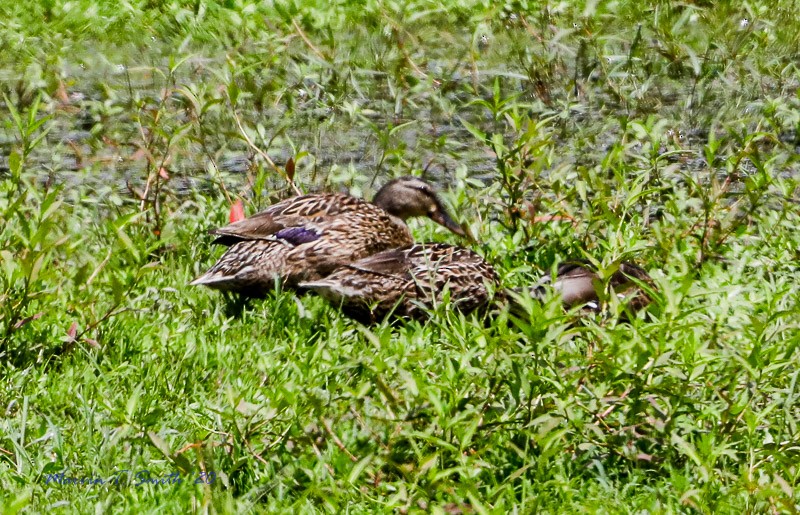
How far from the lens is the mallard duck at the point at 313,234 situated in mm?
6363

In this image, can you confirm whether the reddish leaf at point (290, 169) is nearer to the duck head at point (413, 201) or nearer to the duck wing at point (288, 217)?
the duck wing at point (288, 217)

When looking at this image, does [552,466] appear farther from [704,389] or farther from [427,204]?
[427,204]

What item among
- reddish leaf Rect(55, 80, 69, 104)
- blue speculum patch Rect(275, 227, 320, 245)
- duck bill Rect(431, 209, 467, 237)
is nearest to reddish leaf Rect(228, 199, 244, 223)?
blue speculum patch Rect(275, 227, 320, 245)

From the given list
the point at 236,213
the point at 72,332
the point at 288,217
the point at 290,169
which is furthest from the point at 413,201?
the point at 72,332

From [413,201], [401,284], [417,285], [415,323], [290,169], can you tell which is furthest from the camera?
[413,201]

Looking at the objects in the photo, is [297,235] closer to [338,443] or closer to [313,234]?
[313,234]

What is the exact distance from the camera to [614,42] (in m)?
9.56

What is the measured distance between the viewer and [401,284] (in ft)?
20.9

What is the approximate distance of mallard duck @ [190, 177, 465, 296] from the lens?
636 cm

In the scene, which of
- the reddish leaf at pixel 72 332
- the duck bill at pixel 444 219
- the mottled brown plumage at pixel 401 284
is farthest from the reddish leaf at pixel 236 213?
the reddish leaf at pixel 72 332

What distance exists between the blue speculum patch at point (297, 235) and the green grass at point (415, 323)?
19.6 inches

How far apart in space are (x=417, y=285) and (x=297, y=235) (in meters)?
0.84

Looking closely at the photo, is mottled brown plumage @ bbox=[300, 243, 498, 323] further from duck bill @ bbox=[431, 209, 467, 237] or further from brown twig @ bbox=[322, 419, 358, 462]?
brown twig @ bbox=[322, 419, 358, 462]

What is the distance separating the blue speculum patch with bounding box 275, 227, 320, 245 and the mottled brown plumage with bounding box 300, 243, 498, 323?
352 mm
